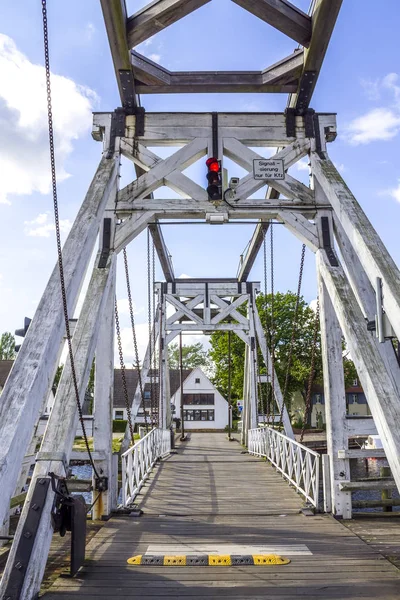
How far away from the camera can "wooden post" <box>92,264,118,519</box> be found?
216 inches

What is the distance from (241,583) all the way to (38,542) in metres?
1.40

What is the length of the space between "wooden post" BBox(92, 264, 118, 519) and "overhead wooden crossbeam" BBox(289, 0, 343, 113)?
3163 mm

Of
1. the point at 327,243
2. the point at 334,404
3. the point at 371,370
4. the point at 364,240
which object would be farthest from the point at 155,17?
the point at 334,404

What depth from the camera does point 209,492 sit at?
24.8 feet

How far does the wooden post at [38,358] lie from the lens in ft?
9.57

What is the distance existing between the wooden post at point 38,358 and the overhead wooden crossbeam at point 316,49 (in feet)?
9.69

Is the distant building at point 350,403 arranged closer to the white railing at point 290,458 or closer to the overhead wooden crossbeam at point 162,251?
the white railing at point 290,458

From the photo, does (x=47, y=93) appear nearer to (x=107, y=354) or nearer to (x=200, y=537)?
(x=107, y=354)

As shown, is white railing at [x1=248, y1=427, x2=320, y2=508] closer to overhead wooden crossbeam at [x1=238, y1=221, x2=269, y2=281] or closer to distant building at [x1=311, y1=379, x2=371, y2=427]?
overhead wooden crossbeam at [x1=238, y1=221, x2=269, y2=281]

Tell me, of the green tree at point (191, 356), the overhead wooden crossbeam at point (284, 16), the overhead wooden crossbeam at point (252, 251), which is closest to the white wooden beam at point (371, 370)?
the overhead wooden crossbeam at point (284, 16)

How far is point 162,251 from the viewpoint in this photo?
1287 centimetres

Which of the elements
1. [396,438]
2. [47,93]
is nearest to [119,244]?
[47,93]

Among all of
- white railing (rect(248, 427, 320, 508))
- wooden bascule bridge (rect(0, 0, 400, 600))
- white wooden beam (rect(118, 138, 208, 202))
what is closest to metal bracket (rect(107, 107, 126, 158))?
wooden bascule bridge (rect(0, 0, 400, 600))

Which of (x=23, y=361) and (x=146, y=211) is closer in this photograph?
(x=23, y=361)
